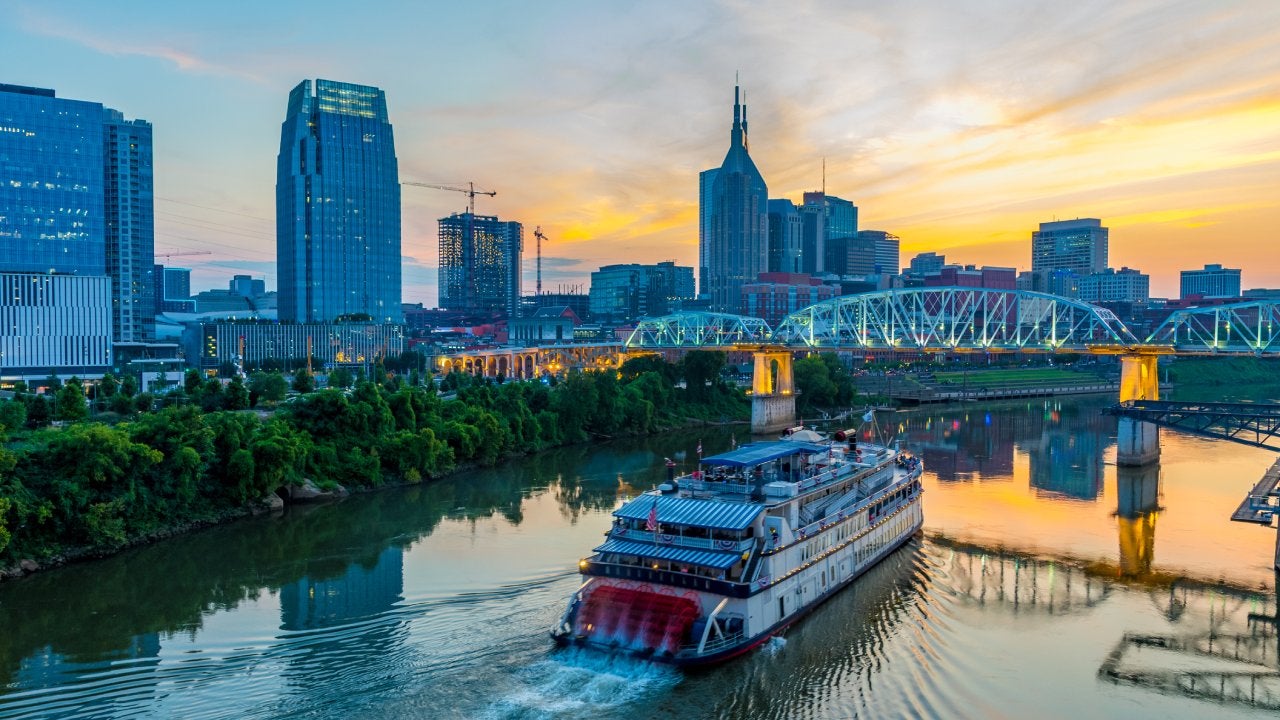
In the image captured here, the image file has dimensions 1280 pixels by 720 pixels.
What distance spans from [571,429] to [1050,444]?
125 feet

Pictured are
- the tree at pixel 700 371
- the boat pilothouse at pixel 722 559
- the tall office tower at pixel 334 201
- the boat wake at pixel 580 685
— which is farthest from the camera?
the tall office tower at pixel 334 201

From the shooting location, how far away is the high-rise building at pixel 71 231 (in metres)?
107

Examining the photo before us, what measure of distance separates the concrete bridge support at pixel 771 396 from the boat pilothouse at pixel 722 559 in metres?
51.6

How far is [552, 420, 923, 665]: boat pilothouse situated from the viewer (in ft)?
83.5

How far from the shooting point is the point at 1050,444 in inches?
2859

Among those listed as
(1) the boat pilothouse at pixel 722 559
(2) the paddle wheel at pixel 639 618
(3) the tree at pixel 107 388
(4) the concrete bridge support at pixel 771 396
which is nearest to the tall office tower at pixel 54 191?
(3) the tree at pixel 107 388

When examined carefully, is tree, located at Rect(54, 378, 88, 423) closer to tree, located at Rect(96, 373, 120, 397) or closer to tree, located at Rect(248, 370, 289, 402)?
tree, located at Rect(248, 370, 289, 402)

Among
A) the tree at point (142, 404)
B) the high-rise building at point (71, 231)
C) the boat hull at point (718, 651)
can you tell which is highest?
the high-rise building at point (71, 231)

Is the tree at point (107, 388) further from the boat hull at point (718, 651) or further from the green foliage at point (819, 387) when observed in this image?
the green foliage at point (819, 387)

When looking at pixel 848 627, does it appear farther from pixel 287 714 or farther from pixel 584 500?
pixel 584 500

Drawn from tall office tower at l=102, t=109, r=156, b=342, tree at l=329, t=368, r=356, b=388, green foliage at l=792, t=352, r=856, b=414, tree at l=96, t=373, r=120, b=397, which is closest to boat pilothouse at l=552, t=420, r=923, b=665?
tree at l=96, t=373, r=120, b=397

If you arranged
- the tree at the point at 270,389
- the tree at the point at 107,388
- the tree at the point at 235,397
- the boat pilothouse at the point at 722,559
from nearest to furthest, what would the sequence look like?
the boat pilothouse at the point at 722,559 < the tree at the point at 235,397 < the tree at the point at 270,389 < the tree at the point at 107,388

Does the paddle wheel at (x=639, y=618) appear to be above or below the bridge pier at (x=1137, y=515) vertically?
above

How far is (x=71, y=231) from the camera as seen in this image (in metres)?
131
